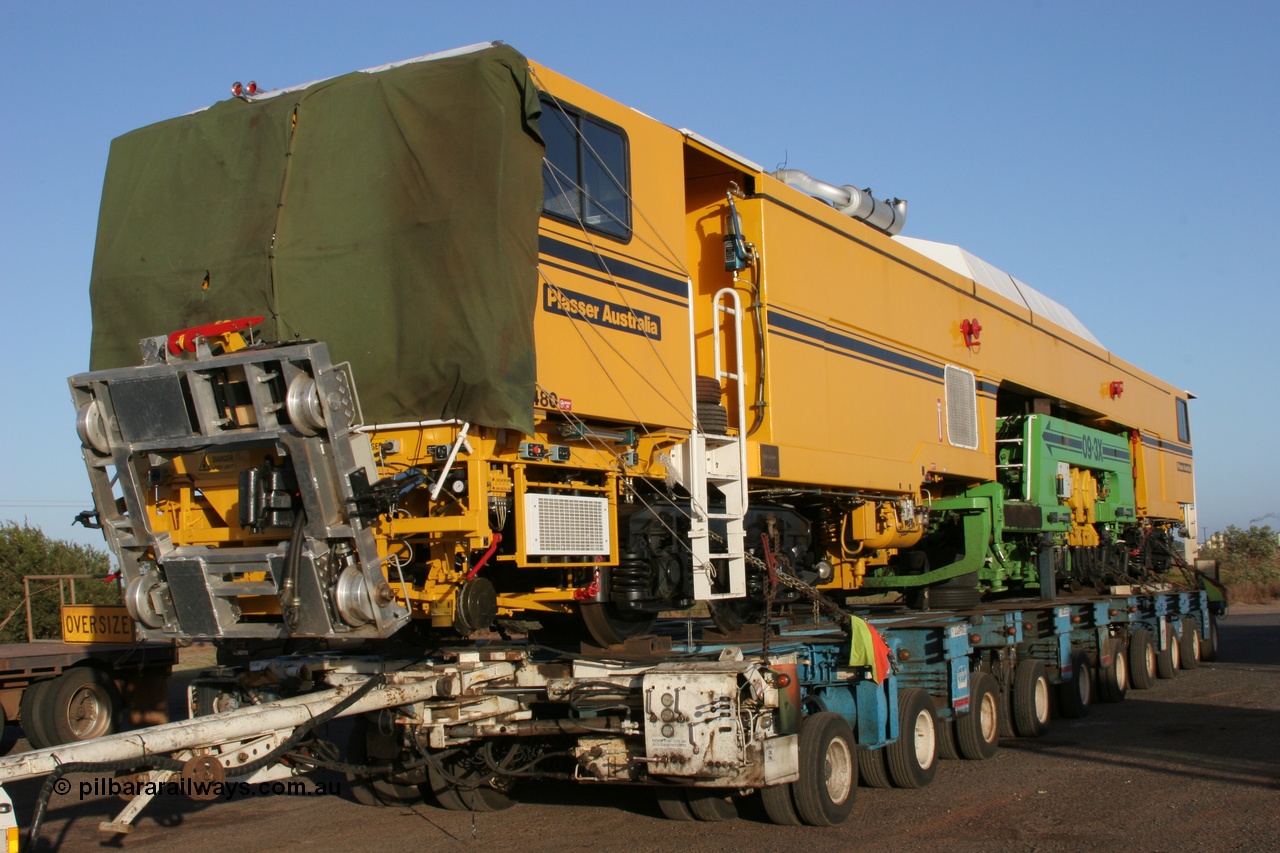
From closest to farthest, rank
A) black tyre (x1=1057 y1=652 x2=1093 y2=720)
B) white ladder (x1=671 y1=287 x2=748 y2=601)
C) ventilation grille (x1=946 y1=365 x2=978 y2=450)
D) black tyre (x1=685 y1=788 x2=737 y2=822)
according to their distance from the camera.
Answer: black tyre (x1=685 y1=788 x2=737 y2=822), white ladder (x1=671 y1=287 x2=748 y2=601), ventilation grille (x1=946 y1=365 x2=978 y2=450), black tyre (x1=1057 y1=652 x2=1093 y2=720)

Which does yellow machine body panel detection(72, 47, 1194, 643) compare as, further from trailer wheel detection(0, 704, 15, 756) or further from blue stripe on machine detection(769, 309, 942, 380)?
trailer wheel detection(0, 704, 15, 756)

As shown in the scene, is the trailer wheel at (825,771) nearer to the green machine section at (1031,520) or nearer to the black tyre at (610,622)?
the black tyre at (610,622)

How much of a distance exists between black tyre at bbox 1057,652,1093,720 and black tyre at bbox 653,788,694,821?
6.82 m

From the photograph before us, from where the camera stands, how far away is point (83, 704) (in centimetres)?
1252

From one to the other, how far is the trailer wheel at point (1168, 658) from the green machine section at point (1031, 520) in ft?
→ 3.93

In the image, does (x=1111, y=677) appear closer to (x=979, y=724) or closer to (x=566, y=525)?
(x=979, y=724)

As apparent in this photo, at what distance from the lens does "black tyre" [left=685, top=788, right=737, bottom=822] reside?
25.7ft

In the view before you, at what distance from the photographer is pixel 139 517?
7.11 meters

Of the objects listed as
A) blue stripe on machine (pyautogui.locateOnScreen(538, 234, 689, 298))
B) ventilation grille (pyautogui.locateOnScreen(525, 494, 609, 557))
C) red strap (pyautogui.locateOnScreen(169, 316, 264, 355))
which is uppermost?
blue stripe on machine (pyautogui.locateOnScreen(538, 234, 689, 298))

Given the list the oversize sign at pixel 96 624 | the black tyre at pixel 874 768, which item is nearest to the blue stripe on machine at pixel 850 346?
the black tyre at pixel 874 768

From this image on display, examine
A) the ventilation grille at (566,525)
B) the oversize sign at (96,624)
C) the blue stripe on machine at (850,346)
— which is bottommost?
the oversize sign at (96,624)

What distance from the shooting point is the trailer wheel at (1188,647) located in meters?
18.7

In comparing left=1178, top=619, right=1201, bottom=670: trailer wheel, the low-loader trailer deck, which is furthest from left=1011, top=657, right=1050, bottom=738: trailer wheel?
left=1178, top=619, right=1201, bottom=670: trailer wheel

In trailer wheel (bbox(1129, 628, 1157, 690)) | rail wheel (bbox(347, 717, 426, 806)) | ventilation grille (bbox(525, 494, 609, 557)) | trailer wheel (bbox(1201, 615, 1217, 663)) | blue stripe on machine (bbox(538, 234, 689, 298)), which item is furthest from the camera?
trailer wheel (bbox(1201, 615, 1217, 663))
